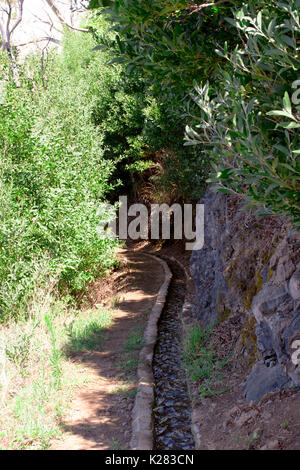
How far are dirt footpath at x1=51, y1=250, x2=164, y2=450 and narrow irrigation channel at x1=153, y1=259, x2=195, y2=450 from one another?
0.40m

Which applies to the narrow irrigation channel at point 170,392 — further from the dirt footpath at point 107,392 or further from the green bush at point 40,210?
the green bush at point 40,210

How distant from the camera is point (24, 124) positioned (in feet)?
30.3

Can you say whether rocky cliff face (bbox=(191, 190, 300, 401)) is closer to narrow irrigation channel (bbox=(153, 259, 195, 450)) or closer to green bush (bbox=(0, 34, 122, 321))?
narrow irrigation channel (bbox=(153, 259, 195, 450))

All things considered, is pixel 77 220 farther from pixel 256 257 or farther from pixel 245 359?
pixel 245 359

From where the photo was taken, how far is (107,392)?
6.03m

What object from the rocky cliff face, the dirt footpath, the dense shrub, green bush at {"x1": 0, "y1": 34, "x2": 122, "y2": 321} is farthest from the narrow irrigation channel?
the dense shrub

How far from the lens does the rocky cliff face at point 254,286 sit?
A: 14.6 ft

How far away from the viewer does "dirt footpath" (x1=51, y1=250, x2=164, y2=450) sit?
4.80 metres

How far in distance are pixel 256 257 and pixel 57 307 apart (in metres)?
4.33

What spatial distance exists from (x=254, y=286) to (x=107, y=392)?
258cm

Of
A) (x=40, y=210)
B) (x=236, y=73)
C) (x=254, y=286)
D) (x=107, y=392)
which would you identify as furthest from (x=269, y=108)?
(x=40, y=210)

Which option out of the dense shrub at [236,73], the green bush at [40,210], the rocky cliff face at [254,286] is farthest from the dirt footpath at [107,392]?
the dense shrub at [236,73]
